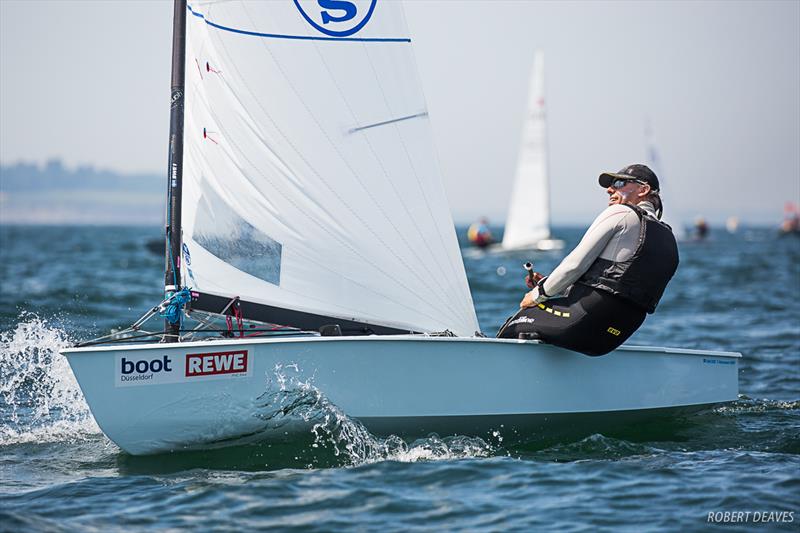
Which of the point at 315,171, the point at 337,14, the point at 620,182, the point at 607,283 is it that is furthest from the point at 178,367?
the point at 620,182

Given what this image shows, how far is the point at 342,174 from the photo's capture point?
17.9 ft

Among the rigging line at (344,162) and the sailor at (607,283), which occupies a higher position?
the rigging line at (344,162)

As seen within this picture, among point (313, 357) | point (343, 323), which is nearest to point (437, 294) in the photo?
point (343, 323)

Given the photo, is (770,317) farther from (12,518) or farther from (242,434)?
(12,518)

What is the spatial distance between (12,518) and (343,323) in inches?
82.7

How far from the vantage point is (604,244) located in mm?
5148

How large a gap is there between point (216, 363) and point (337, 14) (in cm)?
202

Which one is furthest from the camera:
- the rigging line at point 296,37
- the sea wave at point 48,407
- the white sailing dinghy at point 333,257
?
the sea wave at point 48,407

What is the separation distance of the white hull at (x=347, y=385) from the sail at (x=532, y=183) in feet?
76.8

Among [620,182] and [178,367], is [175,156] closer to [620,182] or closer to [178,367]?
[178,367]

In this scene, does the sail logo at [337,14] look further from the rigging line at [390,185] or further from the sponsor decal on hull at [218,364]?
the sponsor decal on hull at [218,364]

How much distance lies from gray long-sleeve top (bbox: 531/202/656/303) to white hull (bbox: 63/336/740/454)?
41 cm

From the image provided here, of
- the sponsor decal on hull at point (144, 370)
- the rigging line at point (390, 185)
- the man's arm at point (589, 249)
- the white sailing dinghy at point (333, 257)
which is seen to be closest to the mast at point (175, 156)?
the white sailing dinghy at point (333, 257)

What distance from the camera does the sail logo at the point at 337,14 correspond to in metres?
5.34
